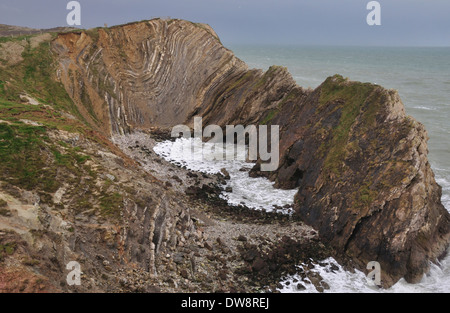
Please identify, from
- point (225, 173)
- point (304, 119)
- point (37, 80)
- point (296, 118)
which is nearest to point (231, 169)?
point (225, 173)

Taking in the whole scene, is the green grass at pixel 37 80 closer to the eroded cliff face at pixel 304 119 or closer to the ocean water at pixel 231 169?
the eroded cliff face at pixel 304 119

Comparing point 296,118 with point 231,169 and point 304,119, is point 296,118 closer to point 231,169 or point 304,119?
point 304,119

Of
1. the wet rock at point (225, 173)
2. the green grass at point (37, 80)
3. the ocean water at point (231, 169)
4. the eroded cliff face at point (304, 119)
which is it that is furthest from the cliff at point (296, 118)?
the wet rock at point (225, 173)

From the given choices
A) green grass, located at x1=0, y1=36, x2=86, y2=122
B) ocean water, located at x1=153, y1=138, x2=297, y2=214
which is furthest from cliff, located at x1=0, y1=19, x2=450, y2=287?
ocean water, located at x1=153, y1=138, x2=297, y2=214

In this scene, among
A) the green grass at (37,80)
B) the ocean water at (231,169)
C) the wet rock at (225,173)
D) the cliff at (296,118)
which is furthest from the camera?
the wet rock at (225,173)

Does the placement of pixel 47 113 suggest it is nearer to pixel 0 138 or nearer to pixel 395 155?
pixel 0 138

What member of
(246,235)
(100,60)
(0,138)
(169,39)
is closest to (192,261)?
A: (246,235)

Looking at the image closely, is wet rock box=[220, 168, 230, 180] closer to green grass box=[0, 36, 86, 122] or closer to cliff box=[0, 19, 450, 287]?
cliff box=[0, 19, 450, 287]
